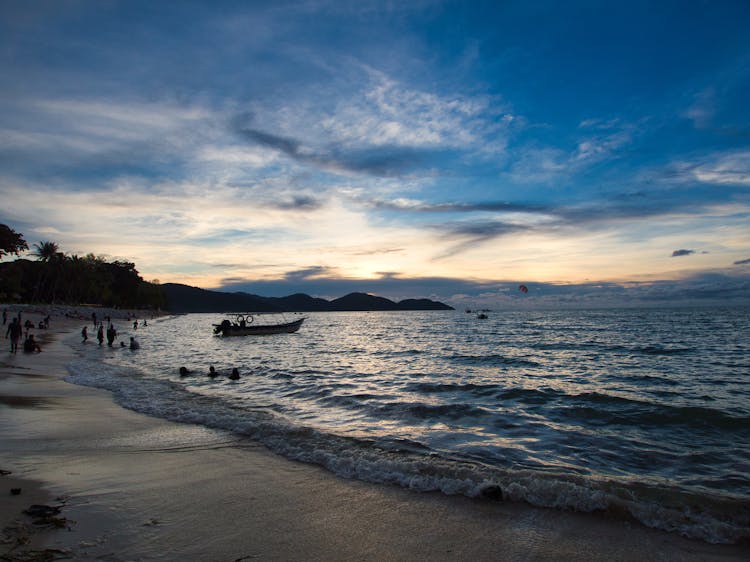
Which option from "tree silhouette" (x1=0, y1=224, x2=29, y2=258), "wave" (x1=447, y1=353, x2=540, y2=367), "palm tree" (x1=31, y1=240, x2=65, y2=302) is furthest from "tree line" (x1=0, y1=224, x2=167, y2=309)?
"wave" (x1=447, y1=353, x2=540, y2=367)

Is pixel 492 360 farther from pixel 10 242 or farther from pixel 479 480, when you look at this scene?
pixel 10 242

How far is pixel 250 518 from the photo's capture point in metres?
6.06

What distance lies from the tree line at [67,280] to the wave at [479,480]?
106m

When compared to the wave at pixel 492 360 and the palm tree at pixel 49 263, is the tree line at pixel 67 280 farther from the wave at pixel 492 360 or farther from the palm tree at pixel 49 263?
the wave at pixel 492 360

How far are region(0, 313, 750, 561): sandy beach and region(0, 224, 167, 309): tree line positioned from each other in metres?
108

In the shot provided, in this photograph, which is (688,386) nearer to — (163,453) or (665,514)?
(665,514)

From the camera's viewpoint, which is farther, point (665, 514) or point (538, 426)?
point (538, 426)

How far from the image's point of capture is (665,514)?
21.3 ft

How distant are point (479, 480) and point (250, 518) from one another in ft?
13.2

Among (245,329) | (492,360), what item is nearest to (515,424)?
(492,360)

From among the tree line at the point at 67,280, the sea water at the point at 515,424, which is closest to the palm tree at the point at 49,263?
the tree line at the point at 67,280

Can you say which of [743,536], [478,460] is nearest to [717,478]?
[743,536]

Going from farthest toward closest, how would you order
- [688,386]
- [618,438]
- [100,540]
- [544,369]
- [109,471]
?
[544,369] < [688,386] < [618,438] < [109,471] < [100,540]

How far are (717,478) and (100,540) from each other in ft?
33.3
